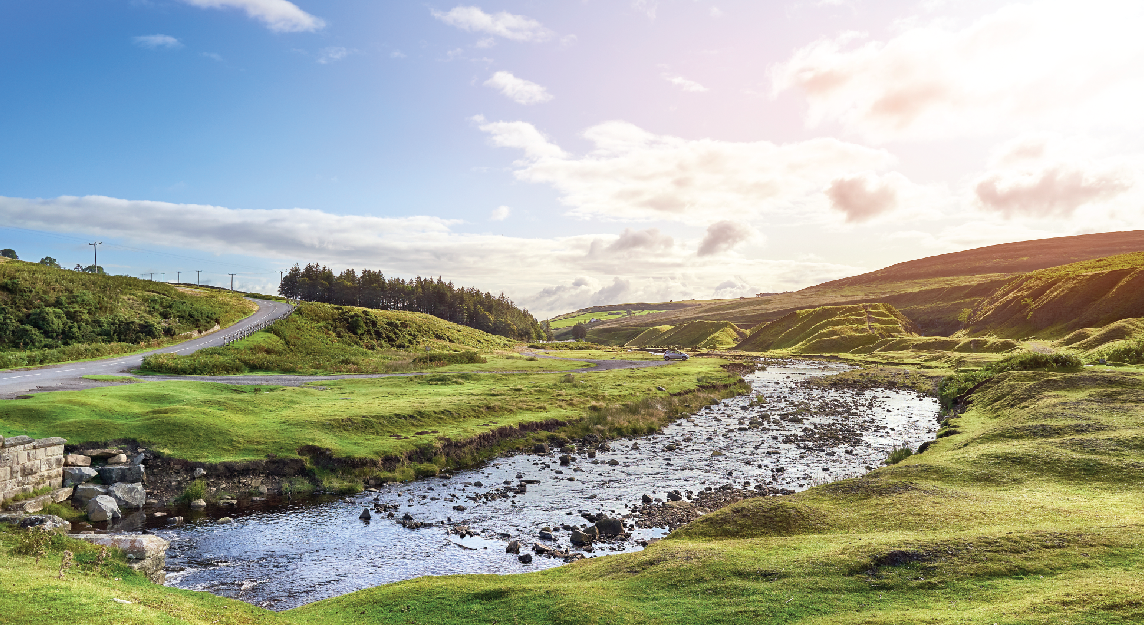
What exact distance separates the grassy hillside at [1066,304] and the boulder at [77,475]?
532ft

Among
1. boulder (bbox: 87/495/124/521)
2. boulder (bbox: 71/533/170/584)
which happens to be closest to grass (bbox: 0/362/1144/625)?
boulder (bbox: 71/533/170/584)

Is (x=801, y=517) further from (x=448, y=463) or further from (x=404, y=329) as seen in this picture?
(x=404, y=329)

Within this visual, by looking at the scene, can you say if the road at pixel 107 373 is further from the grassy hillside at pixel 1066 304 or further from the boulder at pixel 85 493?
the grassy hillside at pixel 1066 304

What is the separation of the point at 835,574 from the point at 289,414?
4001 centimetres

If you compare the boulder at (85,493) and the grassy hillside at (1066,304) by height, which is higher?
the grassy hillside at (1066,304)

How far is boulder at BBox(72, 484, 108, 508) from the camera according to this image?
2937 centimetres

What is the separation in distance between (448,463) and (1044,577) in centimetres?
3340

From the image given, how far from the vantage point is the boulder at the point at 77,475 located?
3023 cm

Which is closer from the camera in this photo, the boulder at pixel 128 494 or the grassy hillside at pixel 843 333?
the boulder at pixel 128 494

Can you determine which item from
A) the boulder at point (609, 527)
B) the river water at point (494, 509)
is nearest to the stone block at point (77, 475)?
the river water at point (494, 509)

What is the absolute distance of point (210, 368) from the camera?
62.6 meters

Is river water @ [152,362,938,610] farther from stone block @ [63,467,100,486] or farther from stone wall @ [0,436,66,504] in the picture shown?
stone block @ [63,467,100,486]

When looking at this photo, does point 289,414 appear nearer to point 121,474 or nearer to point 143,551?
point 121,474

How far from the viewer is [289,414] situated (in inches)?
1736
